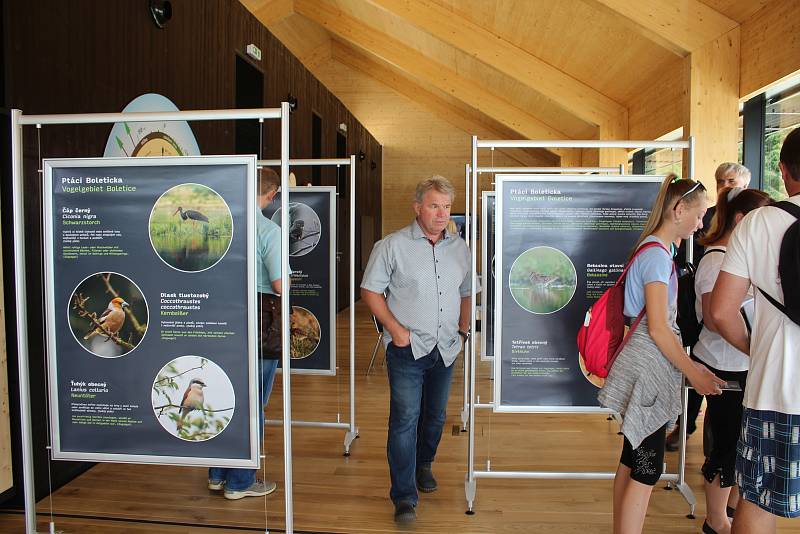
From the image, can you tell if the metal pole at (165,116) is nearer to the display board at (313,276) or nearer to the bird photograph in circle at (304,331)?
the display board at (313,276)

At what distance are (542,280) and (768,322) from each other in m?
1.20

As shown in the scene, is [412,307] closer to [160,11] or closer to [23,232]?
[23,232]

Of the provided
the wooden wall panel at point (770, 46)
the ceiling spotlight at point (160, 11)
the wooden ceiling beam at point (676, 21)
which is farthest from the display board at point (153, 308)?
the wooden ceiling beam at point (676, 21)

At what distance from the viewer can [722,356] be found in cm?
242

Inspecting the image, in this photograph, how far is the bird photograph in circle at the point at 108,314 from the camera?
2197 millimetres

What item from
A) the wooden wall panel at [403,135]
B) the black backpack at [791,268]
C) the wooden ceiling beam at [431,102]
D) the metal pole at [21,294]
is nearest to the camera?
the black backpack at [791,268]

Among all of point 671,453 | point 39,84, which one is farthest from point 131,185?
point 671,453

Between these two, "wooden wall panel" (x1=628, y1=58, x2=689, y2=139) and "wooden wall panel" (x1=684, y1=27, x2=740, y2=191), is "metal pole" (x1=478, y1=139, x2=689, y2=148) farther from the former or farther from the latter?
"wooden wall panel" (x1=628, y1=58, x2=689, y2=139)

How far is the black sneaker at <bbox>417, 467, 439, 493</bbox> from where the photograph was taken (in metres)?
3.09

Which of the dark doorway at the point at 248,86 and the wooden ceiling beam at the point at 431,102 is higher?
the wooden ceiling beam at the point at 431,102

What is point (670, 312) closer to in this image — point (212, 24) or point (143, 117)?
point (143, 117)

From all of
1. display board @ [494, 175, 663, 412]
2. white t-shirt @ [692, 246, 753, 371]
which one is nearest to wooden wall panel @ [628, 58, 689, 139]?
display board @ [494, 175, 663, 412]

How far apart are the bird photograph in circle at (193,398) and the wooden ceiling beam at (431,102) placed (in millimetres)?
12090

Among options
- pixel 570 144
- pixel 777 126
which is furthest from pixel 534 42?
pixel 570 144
